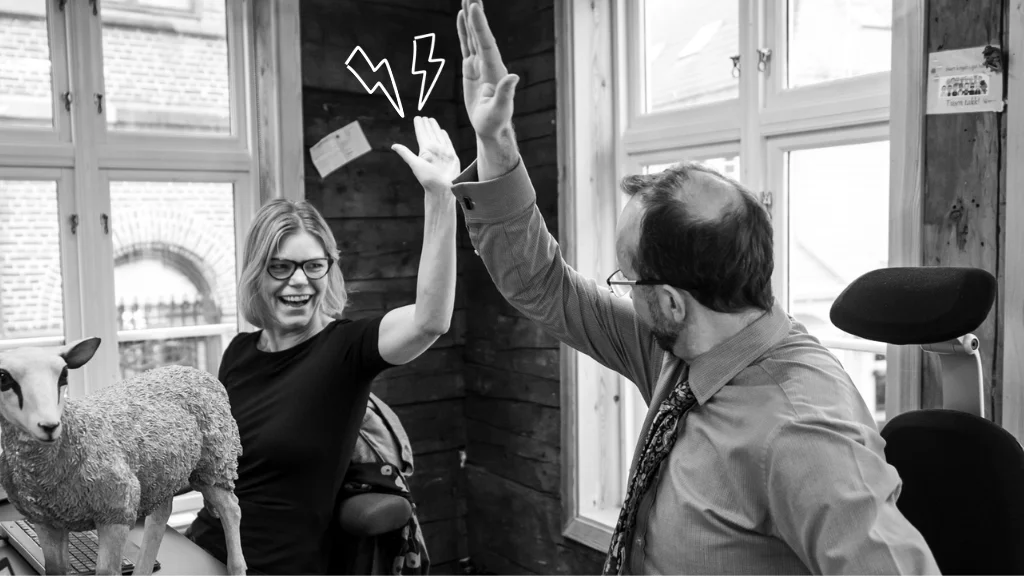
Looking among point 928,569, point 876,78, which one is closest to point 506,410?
point 876,78

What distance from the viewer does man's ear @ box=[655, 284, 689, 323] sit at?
1183mm

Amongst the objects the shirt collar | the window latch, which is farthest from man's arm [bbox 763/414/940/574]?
the window latch

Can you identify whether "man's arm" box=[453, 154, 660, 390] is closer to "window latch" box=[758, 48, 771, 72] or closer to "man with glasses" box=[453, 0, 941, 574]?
"man with glasses" box=[453, 0, 941, 574]

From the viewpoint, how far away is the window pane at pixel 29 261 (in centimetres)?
254

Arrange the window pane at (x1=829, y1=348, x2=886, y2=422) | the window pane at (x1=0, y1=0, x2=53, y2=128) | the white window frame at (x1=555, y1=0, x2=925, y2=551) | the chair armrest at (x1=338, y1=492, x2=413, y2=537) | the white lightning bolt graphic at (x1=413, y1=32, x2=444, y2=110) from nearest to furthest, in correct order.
Result: 1. the chair armrest at (x1=338, y1=492, x2=413, y2=537)
2. the window pane at (x1=829, y1=348, x2=886, y2=422)
3. the white window frame at (x1=555, y1=0, x2=925, y2=551)
4. the window pane at (x1=0, y1=0, x2=53, y2=128)
5. the white lightning bolt graphic at (x1=413, y1=32, x2=444, y2=110)

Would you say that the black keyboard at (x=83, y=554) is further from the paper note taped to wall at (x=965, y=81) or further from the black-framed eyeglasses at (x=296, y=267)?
the paper note taped to wall at (x=965, y=81)

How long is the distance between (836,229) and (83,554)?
1765mm

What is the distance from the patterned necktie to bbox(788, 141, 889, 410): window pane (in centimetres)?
96

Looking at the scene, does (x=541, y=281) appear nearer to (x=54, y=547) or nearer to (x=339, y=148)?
(x=54, y=547)

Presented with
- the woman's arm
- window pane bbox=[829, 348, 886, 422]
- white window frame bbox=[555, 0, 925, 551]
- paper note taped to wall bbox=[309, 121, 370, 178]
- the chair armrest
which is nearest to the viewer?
the woman's arm

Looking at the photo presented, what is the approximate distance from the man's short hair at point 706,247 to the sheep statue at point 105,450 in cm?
64

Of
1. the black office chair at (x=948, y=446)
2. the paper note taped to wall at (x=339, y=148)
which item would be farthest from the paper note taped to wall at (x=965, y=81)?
the paper note taped to wall at (x=339, y=148)

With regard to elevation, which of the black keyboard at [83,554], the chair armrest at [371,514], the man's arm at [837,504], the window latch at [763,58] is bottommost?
the chair armrest at [371,514]

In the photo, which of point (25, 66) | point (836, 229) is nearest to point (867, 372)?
point (836, 229)
